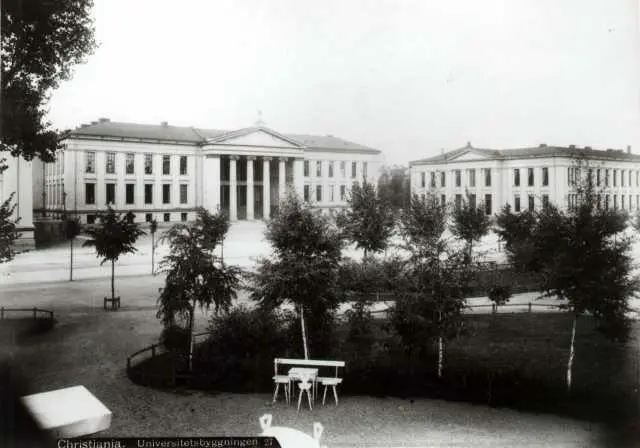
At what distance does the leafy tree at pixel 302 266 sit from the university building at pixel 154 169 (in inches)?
107

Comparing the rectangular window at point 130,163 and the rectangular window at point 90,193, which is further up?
the rectangular window at point 130,163

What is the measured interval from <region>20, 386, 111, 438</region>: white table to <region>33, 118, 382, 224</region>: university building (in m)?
8.26

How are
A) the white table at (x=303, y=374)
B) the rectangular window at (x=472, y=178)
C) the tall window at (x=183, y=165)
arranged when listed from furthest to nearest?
the rectangular window at (x=472, y=178) → the tall window at (x=183, y=165) → the white table at (x=303, y=374)

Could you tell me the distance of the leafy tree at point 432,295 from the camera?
44.2 feet

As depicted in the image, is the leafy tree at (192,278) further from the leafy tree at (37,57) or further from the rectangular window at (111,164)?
the rectangular window at (111,164)

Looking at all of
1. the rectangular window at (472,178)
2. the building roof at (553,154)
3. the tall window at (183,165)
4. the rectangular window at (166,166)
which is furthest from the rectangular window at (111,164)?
the rectangular window at (472,178)

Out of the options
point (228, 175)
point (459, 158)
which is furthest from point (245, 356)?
point (228, 175)

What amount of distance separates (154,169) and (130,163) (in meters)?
3.64

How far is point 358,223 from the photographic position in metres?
26.5

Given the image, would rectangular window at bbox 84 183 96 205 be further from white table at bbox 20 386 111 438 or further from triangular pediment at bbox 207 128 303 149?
white table at bbox 20 386 111 438

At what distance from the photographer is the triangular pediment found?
3050cm

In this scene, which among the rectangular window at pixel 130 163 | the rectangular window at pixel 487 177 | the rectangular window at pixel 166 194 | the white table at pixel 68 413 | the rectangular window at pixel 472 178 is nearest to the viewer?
the white table at pixel 68 413

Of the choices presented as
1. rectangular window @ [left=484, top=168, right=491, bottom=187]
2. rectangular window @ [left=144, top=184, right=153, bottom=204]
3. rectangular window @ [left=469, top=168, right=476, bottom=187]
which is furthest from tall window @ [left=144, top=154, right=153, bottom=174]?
rectangular window @ [left=484, top=168, right=491, bottom=187]

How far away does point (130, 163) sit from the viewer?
29.6 m
